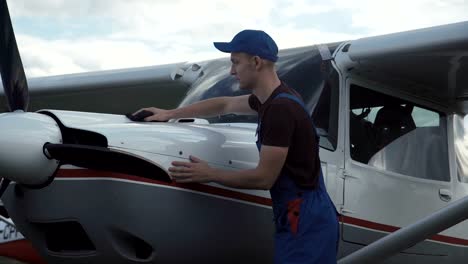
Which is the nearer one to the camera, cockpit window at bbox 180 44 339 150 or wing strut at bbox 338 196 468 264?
wing strut at bbox 338 196 468 264

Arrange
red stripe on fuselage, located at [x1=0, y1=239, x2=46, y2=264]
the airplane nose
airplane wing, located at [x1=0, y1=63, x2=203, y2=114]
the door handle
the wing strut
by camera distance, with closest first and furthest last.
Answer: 1. the airplane nose
2. the wing strut
3. the door handle
4. red stripe on fuselage, located at [x1=0, y1=239, x2=46, y2=264]
5. airplane wing, located at [x1=0, y1=63, x2=203, y2=114]

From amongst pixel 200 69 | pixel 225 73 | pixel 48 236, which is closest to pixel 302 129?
pixel 48 236

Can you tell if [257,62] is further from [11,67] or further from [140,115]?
[11,67]

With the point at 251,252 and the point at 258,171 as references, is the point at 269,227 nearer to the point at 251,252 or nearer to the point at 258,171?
the point at 251,252

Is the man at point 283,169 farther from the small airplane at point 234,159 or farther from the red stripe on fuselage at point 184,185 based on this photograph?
the small airplane at point 234,159

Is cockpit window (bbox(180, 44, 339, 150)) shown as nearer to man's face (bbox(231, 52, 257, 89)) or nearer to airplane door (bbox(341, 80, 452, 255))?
airplane door (bbox(341, 80, 452, 255))

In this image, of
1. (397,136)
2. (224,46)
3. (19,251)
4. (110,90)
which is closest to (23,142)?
(224,46)

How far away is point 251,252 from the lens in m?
3.54

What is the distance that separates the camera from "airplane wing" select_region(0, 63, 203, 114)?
7.06 meters

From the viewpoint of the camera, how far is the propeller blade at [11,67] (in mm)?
3150

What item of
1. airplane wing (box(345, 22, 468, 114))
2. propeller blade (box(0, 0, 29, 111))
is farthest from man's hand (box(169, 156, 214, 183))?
airplane wing (box(345, 22, 468, 114))

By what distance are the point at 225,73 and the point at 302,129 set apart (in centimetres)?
179

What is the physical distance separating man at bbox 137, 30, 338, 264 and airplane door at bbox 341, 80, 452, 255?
117 centimetres

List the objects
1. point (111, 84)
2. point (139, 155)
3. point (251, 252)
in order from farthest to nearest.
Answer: point (111, 84) < point (251, 252) < point (139, 155)
